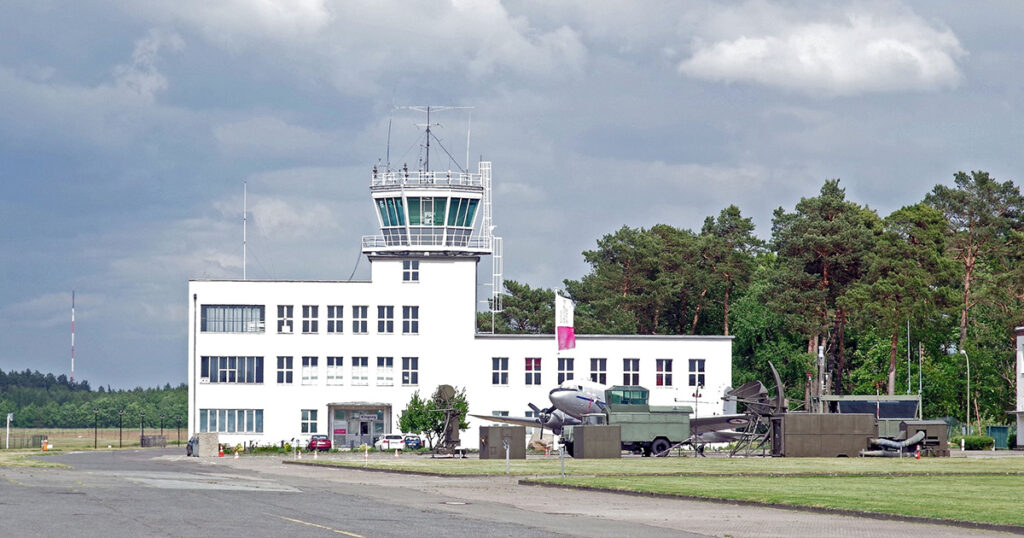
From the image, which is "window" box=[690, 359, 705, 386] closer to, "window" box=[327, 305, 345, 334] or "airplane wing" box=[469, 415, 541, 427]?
"airplane wing" box=[469, 415, 541, 427]

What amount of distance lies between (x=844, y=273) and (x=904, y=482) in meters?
61.8

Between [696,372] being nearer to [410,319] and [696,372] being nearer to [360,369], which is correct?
[410,319]

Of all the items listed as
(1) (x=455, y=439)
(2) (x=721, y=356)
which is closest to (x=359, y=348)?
(1) (x=455, y=439)

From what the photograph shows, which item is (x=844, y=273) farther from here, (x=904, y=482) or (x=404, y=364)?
(x=904, y=482)

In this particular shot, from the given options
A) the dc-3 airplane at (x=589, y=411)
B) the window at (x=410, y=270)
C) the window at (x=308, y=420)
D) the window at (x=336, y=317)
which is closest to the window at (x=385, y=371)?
the window at (x=336, y=317)

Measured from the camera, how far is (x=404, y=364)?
278 ft

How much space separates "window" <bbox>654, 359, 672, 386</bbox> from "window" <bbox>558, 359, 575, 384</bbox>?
20.0 ft

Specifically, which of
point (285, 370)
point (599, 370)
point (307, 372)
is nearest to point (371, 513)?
point (307, 372)

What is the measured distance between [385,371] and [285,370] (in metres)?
6.91

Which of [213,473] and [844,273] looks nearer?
[213,473]

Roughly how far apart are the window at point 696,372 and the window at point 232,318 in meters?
30.2

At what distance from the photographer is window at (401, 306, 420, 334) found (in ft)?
278

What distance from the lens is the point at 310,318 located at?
84.4 metres

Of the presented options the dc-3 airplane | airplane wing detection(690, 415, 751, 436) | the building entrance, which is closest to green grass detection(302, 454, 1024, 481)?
airplane wing detection(690, 415, 751, 436)
